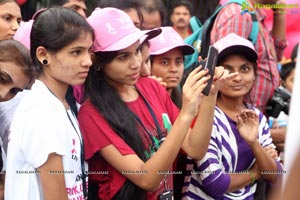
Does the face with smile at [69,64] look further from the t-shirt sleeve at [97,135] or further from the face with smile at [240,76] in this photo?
the face with smile at [240,76]

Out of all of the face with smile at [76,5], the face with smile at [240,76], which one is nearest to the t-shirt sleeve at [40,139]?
the face with smile at [240,76]

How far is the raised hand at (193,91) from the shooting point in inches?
83.1

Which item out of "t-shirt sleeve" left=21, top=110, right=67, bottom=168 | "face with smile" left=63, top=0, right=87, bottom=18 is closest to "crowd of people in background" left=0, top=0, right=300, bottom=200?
"t-shirt sleeve" left=21, top=110, right=67, bottom=168

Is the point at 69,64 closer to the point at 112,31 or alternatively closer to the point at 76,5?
the point at 112,31

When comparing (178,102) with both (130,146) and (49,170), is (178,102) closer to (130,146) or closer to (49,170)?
(130,146)

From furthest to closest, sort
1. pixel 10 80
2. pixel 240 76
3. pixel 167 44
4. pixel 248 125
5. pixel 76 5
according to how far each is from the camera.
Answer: pixel 76 5, pixel 167 44, pixel 240 76, pixel 248 125, pixel 10 80

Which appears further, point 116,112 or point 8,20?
point 8,20

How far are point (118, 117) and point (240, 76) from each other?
0.79m

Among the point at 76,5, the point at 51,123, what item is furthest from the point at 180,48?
the point at 51,123

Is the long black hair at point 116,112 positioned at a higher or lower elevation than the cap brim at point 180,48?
lower

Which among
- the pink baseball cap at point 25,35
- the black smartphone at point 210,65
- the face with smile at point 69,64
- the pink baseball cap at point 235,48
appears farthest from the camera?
the pink baseball cap at point 235,48

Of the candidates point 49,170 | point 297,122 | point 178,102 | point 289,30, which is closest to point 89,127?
point 49,170

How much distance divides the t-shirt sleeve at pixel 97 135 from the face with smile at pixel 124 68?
0.18m

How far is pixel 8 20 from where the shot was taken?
3.02m
